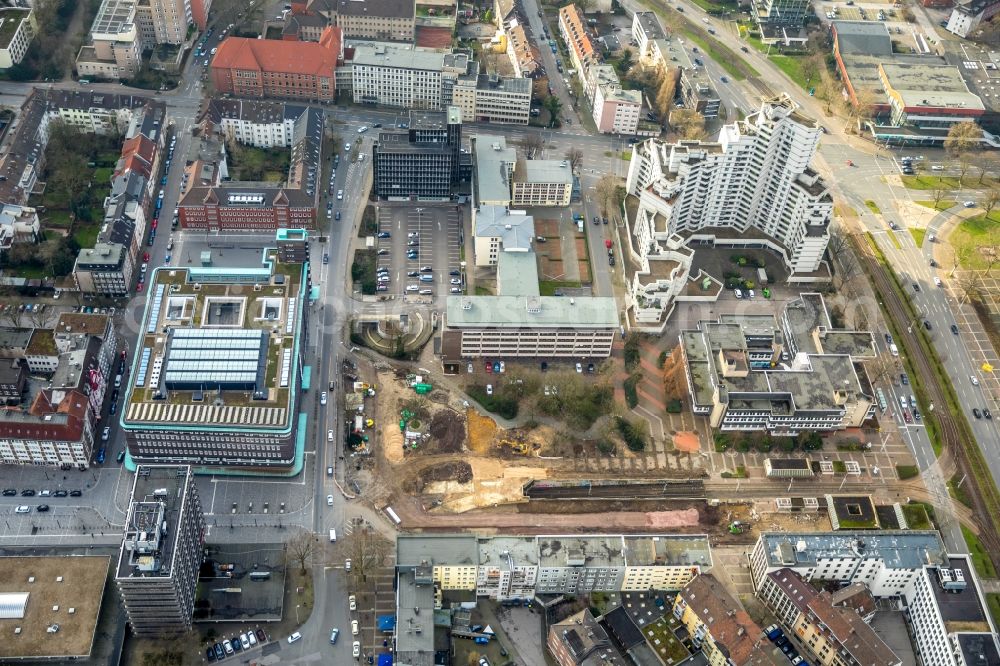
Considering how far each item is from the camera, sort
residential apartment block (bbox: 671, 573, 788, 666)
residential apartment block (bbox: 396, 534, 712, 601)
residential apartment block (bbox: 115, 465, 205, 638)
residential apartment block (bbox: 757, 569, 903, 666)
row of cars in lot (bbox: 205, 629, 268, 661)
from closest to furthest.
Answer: residential apartment block (bbox: 115, 465, 205, 638) < residential apartment block (bbox: 671, 573, 788, 666) < residential apartment block (bbox: 757, 569, 903, 666) < row of cars in lot (bbox: 205, 629, 268, 661) < residential apartment block (bbox: 396, 534, 712, 601)

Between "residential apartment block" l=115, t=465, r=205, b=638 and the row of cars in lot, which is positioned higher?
"residential apartment block" l=115, t=465, r=205, b=638

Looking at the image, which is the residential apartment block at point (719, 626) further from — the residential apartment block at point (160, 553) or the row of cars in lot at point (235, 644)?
the residential apartment block at point (160, 553)

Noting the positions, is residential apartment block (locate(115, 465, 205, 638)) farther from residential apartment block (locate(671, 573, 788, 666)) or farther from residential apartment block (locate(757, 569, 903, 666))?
residential apartment block (locate(757, 569, 903, 666))

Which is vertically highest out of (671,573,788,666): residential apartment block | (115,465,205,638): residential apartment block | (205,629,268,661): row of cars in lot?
(115,465,205,638): residential apartment block

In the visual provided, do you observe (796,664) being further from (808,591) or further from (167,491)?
(167,491)

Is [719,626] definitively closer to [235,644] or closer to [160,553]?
[235,644]

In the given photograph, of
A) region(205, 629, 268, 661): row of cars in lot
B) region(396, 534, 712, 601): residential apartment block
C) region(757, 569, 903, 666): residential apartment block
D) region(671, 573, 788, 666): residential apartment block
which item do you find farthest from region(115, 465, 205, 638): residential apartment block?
region(757, 569, 903, 666): residential apartment block

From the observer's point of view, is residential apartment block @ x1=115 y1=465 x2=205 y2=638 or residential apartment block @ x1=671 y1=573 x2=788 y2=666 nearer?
residential apartment block @ x1=115 y1=465 x2=205 y2=638
